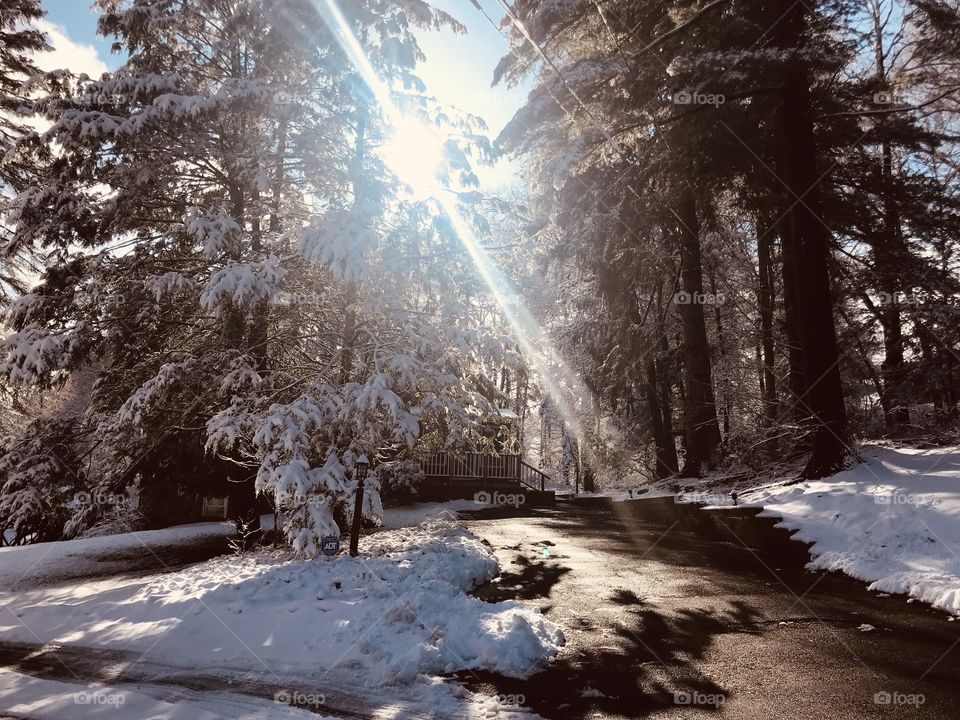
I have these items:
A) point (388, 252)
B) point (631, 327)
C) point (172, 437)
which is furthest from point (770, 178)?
point (172, 437)

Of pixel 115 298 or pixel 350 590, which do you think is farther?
pixel 115 298

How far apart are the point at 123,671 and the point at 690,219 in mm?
16546

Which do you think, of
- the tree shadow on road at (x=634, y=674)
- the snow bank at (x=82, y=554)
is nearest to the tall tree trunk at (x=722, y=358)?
the tree shadow on road at (x=634, y=674)

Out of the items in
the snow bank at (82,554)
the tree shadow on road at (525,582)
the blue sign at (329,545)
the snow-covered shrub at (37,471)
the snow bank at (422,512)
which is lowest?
the snow bank at (422,512)

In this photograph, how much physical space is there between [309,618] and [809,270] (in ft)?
33.0

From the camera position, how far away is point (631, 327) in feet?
60.3

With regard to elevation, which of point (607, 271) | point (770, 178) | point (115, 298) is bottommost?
point (115, 298)

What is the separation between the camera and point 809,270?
34.2ft

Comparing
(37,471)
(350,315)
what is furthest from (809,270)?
(37,471)

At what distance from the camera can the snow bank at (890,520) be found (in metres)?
6.16

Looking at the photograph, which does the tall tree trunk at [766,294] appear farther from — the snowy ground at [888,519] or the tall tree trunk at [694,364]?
the snowy ground at [888,519]

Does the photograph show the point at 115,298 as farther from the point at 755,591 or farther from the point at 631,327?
the point at 631,327

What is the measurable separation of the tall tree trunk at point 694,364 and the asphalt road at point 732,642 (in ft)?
20.4

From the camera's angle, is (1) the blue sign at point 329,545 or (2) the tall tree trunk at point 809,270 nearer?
(1) the blue sign at point 329,545
